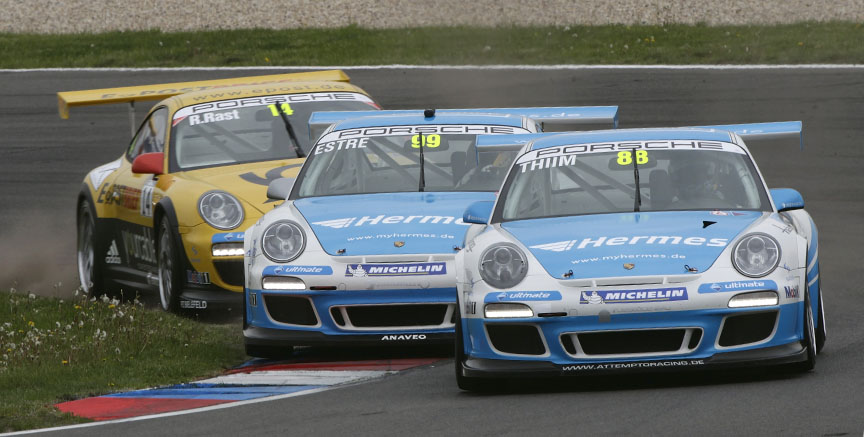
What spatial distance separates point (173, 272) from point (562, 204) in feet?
11.9

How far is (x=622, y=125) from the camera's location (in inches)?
709

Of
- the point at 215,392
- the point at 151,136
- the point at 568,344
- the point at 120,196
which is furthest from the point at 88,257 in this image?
the point at 568,344

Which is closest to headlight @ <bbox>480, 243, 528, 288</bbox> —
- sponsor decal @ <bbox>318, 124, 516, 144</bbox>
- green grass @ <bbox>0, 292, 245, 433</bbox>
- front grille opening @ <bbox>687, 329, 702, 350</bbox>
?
front grille opening @ <bbox>687, 329, 702, 350</bbox>

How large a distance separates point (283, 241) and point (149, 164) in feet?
9.87

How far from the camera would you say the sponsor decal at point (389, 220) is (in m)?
8.91

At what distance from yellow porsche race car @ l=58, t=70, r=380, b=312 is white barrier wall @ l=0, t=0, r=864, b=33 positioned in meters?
11.4

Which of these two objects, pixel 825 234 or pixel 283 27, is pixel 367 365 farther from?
pixel 283 27

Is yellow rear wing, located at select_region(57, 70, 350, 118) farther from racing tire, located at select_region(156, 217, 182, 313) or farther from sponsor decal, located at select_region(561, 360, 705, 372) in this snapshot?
sponsor decal, located at select_region(561, 360, 705, 372)

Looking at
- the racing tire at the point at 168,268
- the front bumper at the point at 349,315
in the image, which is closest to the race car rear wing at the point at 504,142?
the front bumper at the point at 349,315

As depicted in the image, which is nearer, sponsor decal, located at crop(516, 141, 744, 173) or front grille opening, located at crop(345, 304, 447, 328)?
sponsor decal, located at crop(516, 141, 744, 173)

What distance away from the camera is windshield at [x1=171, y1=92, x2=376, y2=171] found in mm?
11648

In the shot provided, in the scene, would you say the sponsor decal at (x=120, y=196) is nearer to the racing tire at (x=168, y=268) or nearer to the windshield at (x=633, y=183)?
the racing tire at (x=168, y=268)

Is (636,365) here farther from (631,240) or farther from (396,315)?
(396,315)

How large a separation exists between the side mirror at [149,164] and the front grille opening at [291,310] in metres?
3.04
